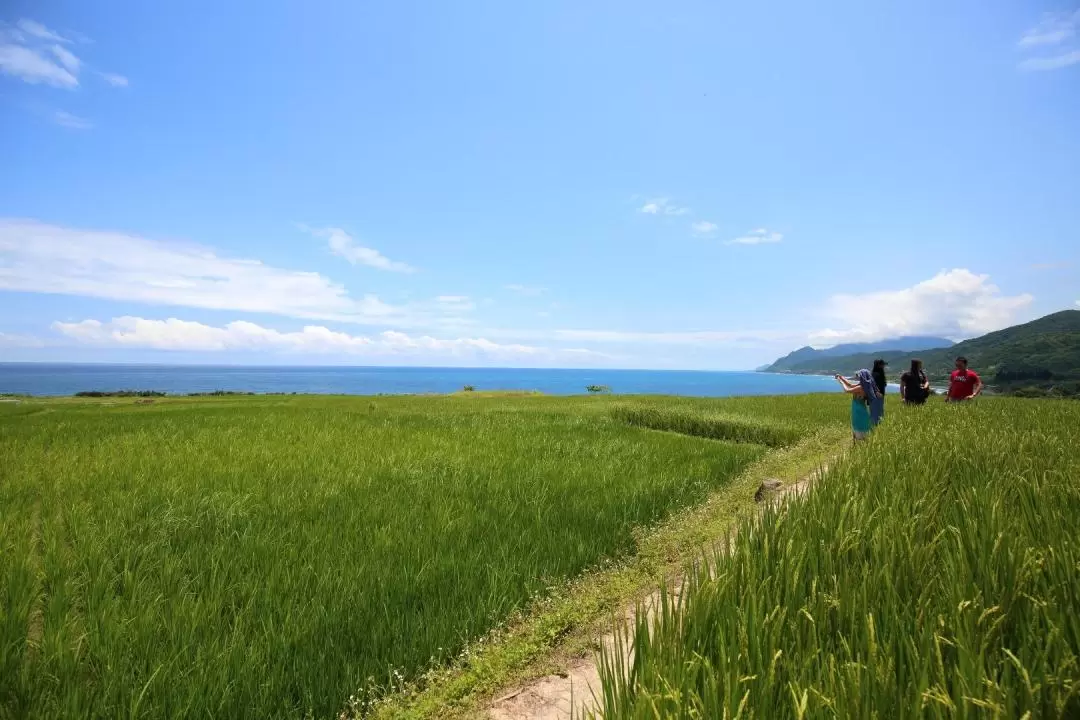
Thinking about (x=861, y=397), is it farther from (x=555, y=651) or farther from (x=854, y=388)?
(x=555, y=651)

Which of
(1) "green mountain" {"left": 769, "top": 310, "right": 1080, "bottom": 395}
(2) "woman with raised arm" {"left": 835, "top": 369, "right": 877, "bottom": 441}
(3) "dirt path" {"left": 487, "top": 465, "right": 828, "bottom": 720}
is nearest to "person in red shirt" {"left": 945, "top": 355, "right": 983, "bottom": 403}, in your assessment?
(2) "woman with raised arm" {"left": 835, "top": 369, "right": 877, "bottom": 441}

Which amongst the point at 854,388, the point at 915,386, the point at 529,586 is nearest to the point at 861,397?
the point at 854,388

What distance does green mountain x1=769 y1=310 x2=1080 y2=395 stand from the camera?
53625 millimetres

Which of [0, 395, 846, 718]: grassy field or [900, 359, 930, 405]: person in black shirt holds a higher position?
[900, 359, 930, 405]: person in black shirt

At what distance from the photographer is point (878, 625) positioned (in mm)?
2305

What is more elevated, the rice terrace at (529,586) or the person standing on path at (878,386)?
the person standing on path at (878,386)

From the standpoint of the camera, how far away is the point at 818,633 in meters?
2.31

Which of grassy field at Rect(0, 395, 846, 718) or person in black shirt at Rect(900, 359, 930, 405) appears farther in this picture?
person in black shirt at Rect(900, 359, 930, 405)

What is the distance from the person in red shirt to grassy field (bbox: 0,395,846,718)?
10083 mm

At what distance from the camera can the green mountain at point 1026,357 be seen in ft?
176

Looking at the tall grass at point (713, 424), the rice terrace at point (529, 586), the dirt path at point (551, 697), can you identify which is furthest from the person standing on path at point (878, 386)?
the dirt path at point (551, 697)

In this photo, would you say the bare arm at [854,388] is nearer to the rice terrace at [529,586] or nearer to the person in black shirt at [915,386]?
the rice terrace at [529,586]

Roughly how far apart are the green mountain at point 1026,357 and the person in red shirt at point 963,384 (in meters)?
25.5

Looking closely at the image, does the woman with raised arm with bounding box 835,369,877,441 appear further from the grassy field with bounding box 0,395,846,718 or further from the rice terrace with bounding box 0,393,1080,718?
the grassy field with bounding box 0,395,846,718
